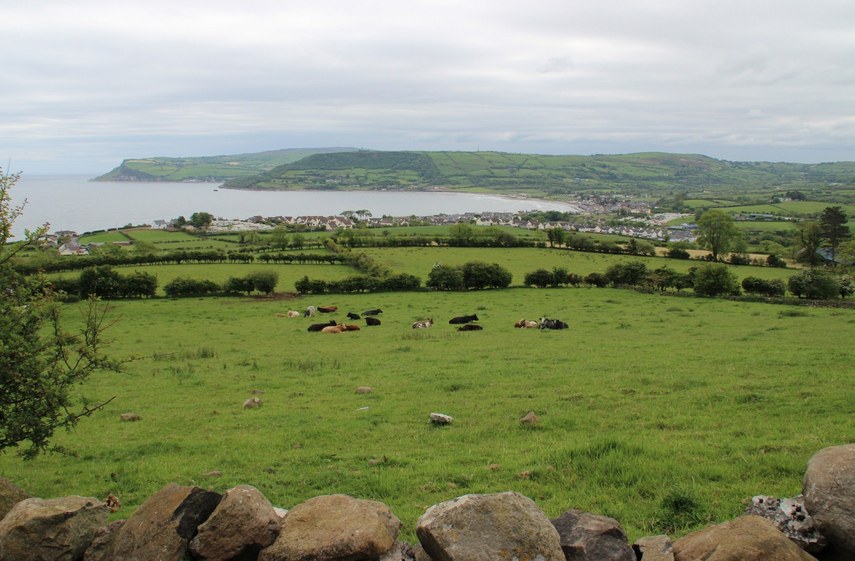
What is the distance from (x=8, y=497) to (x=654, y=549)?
748 cm

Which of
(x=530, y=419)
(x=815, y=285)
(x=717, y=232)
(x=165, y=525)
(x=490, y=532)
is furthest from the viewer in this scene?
(x=717, y=232)

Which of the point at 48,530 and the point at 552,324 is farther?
the point at 552,324

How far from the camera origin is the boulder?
6.63 m

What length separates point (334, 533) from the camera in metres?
5.50

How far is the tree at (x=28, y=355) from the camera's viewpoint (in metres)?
8.40

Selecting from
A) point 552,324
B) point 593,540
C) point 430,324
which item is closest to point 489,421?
point 593,540

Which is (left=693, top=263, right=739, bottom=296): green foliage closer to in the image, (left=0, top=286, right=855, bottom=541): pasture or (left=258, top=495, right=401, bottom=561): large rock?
(left=0, top=286, right=855, bottom=541): pasture

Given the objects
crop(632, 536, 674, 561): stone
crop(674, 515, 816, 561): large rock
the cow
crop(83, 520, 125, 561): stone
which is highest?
crop(674, 515, 816, 561): large rock

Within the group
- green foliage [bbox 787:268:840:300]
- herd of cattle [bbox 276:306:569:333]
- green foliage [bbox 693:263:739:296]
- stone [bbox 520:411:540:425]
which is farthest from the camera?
green foliage [bbox 693:263:739:296]

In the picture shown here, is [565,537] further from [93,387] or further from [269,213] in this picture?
[269,213]

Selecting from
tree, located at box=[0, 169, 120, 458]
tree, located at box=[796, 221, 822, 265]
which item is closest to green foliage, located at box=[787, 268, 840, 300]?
tree, located at box=[796, 221, 822, 265]

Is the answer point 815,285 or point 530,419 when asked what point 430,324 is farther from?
point 815,285

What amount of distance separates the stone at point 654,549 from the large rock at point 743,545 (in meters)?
0.12

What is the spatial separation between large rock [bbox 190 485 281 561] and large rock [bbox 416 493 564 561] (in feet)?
5.40
